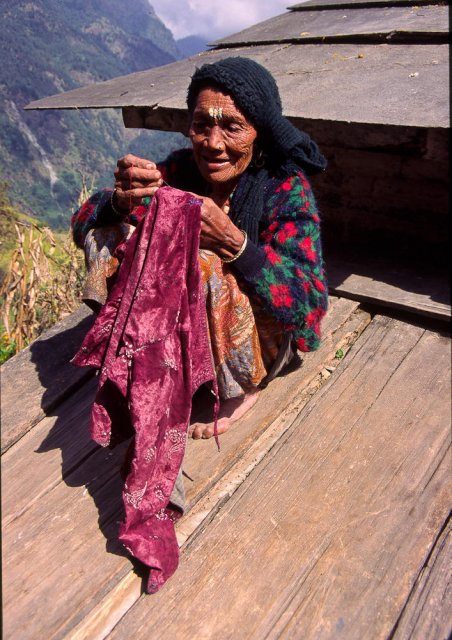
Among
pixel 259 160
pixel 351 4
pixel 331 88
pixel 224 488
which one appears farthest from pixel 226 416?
pixel 351 4

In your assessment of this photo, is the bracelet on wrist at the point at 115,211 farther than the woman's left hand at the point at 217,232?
Yes

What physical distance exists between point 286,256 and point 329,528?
2.91 ft

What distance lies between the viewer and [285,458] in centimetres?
184

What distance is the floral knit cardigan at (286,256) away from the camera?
1.67 meters

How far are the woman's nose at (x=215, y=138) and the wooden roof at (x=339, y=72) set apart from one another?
74cm

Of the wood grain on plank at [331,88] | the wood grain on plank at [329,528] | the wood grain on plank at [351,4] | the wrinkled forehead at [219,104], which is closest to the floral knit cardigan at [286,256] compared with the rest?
the wrinkled forehead at [219,104]

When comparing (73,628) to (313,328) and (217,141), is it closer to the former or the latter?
(313,328)

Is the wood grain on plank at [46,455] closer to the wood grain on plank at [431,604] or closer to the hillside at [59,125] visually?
the wood grain on plank at [431,604]

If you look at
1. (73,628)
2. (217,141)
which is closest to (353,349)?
(217,141)

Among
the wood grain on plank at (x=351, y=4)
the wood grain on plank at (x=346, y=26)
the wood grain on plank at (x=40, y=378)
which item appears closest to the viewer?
the wood grain on plank at (x=40, y=378)

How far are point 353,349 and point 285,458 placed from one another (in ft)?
2.58

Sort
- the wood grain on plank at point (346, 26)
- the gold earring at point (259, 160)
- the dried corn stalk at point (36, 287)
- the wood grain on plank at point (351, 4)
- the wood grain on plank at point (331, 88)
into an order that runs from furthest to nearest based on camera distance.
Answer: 1. the wood grain on plank at point (351, 4)
2. the wood grain on plank at point (346, 26)
3. the dried corn stalk at point (36, 287)
4. the wood grain on plank at point (331, 88)
5. the gold earring at point (259, 160)

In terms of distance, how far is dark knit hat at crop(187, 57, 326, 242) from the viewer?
5.64 feet

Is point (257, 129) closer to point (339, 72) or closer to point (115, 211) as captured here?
point (115, 211)
